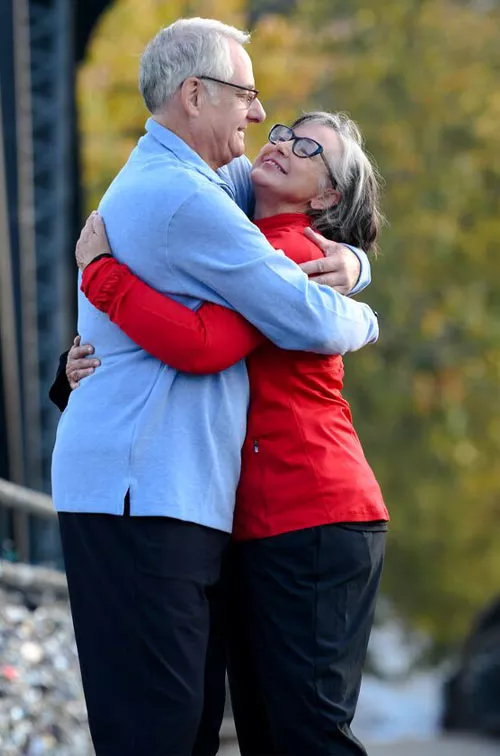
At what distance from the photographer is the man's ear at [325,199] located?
10.3 feet

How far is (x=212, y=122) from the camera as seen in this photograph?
3.05m

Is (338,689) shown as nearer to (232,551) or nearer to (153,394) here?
(232,551)

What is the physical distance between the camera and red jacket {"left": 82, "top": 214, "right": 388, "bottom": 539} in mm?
2891

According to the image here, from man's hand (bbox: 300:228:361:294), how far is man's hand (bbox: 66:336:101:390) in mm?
452

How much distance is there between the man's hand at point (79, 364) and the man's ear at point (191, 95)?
505 millimetres

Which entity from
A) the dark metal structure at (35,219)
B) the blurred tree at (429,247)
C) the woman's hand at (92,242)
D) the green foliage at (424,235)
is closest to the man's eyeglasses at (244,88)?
the woman's hand at (92,242)

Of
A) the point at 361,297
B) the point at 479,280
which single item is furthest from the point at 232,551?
the point at 479,280

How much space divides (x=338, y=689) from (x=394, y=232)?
14.3m

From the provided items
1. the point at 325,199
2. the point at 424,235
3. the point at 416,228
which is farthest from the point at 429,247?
the point at 325,199

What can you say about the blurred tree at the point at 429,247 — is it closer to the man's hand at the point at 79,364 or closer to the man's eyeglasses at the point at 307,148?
the man's eyeglasses at the point at 307,148

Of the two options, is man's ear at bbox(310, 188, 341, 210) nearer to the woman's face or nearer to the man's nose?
the woman's face

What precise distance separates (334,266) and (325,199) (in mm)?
170

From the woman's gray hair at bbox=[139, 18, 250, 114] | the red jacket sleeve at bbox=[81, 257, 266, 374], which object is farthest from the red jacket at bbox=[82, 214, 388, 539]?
the woman's gray hair at bbox=[139, 18, 250, 114]

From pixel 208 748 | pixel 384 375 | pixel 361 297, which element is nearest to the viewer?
pixel 208 748
